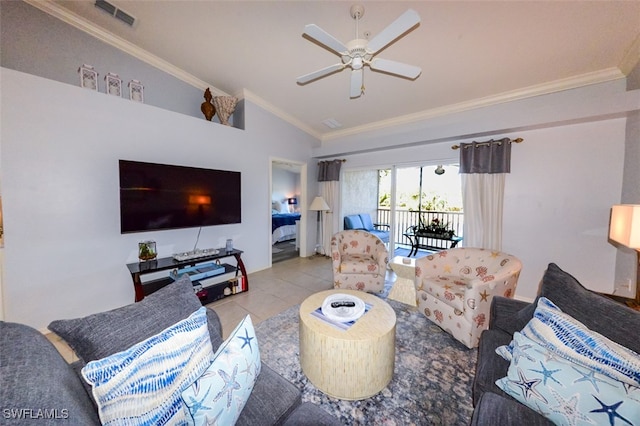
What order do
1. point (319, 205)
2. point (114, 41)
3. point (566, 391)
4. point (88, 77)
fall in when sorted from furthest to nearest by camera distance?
point (319, 205), point (114, 41), point (88, 77), point (566, 391)

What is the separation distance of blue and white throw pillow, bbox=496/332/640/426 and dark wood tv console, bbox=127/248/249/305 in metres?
2.76

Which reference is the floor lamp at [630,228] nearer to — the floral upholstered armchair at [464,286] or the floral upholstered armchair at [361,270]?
the floral upholstered armchair at [464,286]

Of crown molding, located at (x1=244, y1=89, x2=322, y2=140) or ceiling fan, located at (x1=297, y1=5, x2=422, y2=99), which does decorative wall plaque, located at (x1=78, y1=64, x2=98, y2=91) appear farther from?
ceiling fan, located at (x1=297, y1=5, x2=422, y2=99)

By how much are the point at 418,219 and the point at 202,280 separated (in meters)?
4.22

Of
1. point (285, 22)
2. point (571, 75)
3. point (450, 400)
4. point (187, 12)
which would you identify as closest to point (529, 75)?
point (571, 75)

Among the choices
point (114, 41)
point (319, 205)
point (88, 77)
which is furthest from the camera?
point (319, 205)

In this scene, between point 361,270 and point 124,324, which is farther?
point 361,270

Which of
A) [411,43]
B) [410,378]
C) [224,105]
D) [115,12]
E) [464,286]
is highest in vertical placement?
[115,12]

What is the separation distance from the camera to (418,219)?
486cm

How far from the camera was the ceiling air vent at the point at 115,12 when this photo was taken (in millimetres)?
2076

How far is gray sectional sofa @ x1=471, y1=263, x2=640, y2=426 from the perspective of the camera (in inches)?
35.2

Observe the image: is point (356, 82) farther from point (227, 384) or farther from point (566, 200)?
point (566, 200)
